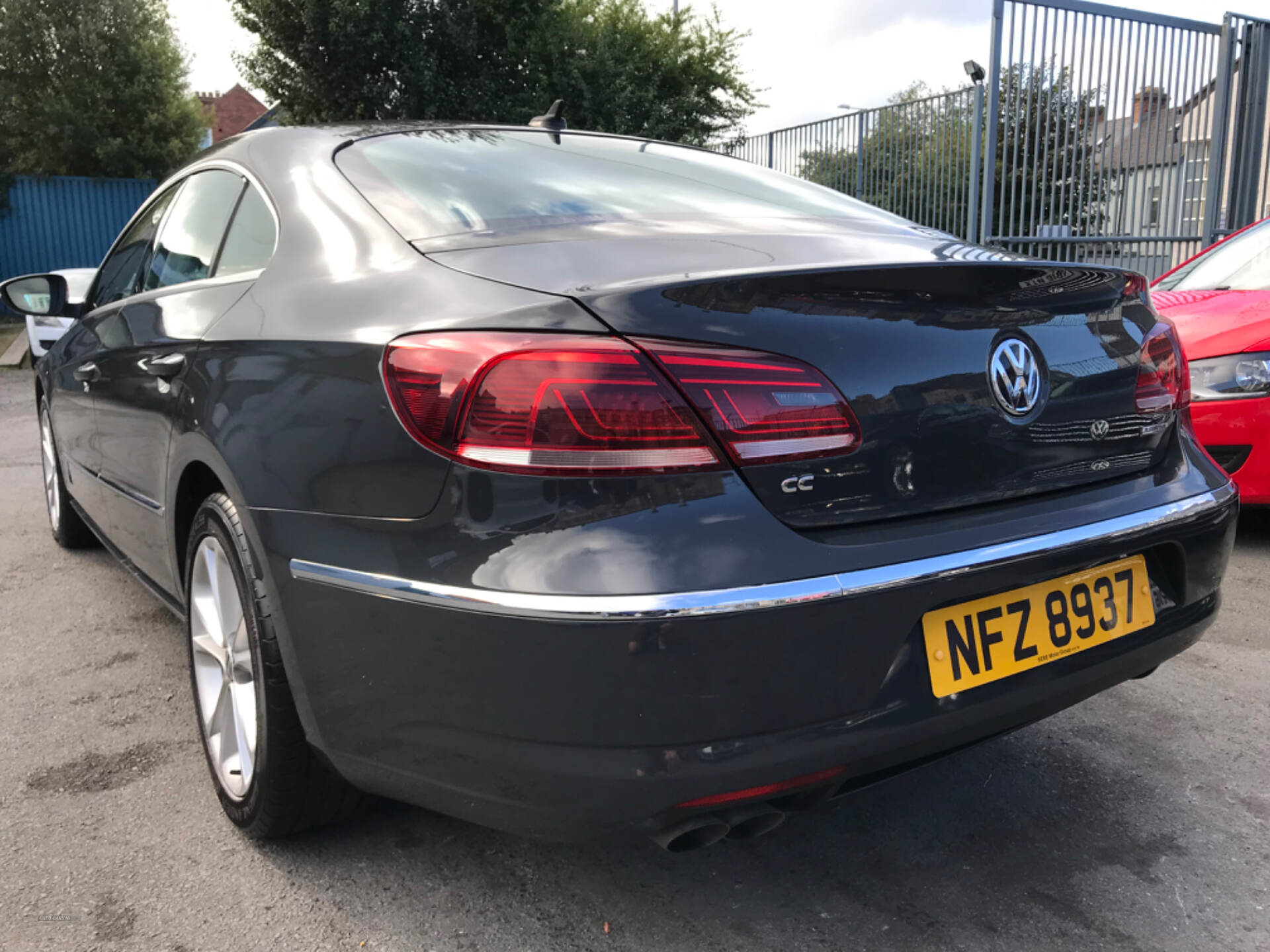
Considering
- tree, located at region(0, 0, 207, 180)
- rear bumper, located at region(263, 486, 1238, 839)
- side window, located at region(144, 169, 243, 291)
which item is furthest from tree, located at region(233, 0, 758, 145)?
rear bumper, located at region(263, 486, 1238, 839)

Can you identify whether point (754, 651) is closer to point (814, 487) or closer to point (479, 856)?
point (814, 487)

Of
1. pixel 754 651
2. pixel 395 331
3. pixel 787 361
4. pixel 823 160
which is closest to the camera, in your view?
pixel 754 651

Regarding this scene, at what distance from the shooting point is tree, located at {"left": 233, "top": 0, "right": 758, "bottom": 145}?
1547 cm

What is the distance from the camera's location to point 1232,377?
153 inches

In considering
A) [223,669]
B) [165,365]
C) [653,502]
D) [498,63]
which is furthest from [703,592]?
[498,63]

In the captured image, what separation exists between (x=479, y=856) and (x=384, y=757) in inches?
19.0

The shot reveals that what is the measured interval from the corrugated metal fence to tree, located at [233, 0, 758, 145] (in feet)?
16.6

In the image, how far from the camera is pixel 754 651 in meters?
1.41

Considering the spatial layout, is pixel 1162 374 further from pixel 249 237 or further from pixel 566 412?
pixel 249 237

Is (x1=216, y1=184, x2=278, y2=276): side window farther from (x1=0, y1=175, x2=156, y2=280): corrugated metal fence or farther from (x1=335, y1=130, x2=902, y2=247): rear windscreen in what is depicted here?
(x1=0, y1=175, x2=156, y2=280): corrugated metal fence

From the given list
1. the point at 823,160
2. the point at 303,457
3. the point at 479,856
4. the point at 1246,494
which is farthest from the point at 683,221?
the point at 823,160

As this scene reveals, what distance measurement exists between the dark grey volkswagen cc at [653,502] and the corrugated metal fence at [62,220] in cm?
1909

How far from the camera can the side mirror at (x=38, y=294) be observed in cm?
360

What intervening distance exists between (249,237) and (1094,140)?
9137mm
